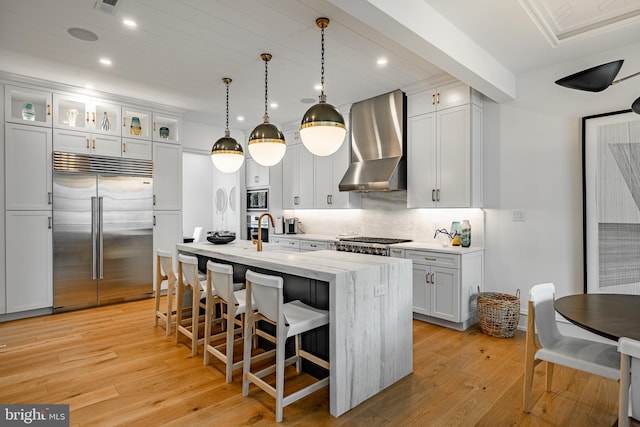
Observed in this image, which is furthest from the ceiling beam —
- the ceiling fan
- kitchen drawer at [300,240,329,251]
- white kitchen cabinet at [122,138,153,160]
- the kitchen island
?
white kitchen cabinet at [122,138,153,160]

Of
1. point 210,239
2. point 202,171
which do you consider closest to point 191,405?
point 210,239

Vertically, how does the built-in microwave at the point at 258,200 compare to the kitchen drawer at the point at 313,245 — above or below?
above

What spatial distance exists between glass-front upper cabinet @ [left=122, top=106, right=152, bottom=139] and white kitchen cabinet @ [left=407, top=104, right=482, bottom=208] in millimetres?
3673

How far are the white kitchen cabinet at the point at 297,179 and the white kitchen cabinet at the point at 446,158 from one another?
1.86 metres

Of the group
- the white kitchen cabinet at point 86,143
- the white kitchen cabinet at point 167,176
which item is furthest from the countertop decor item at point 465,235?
the white kitchen cabinet at point 86,143

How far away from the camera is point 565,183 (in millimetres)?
3490

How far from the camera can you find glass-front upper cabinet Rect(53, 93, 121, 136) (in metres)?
4.35

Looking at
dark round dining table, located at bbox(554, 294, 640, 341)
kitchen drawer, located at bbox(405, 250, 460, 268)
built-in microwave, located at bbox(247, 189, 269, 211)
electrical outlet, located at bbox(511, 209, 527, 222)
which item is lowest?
dark round dining table, located at bbox(554, 294, 640, 341)

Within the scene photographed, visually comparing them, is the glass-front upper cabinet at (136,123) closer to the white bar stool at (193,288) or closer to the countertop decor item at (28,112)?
the countertop decor item at (28,112)

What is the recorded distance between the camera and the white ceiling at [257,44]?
2555 millimetres

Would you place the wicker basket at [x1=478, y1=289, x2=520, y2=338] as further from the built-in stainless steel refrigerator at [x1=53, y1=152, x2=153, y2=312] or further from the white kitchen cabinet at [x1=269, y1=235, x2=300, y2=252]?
the built-in stainless steel refrigerator at [x1=53, y1=152, x2=153, y2=312]

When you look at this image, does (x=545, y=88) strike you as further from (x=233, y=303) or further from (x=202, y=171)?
(x=202, y=171)

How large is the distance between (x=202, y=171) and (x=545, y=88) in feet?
20.8

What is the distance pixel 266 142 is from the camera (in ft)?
10.5
